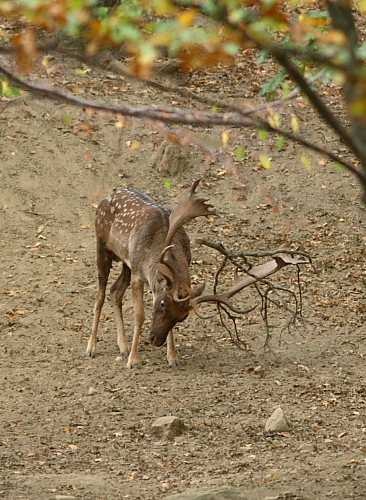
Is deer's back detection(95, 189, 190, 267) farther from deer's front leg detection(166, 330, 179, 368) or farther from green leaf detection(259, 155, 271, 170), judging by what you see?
green leaf detection(259, 155, 271, 170)

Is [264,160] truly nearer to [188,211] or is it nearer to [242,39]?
[242,39]

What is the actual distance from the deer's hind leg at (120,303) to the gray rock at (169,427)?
226cm

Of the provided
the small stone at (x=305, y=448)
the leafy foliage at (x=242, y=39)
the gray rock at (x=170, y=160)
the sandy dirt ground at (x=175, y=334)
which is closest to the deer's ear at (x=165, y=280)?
the sandy dirt ground at (x=175, y=334)

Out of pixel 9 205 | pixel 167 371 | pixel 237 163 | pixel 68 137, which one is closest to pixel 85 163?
pixel 68 137

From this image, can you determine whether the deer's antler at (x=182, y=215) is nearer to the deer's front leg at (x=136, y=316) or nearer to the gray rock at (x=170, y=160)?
the deer's front leg at (x=136, y=316)

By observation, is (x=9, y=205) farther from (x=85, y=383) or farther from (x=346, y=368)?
(x=346, y=368)

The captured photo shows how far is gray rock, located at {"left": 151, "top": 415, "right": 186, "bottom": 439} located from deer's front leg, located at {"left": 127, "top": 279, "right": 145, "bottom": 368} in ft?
5.80

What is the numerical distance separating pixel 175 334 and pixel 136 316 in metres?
0.96

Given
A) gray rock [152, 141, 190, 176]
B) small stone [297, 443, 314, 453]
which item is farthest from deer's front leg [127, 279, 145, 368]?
gray rock [152, 141, 190, 176]

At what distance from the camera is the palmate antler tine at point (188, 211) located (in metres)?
8.85

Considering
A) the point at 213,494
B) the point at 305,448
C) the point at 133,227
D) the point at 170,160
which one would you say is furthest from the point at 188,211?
the point at 170,160

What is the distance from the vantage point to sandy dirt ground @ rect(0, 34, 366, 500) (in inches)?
267

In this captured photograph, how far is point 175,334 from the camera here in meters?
10.3

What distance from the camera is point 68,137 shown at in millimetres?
15078
